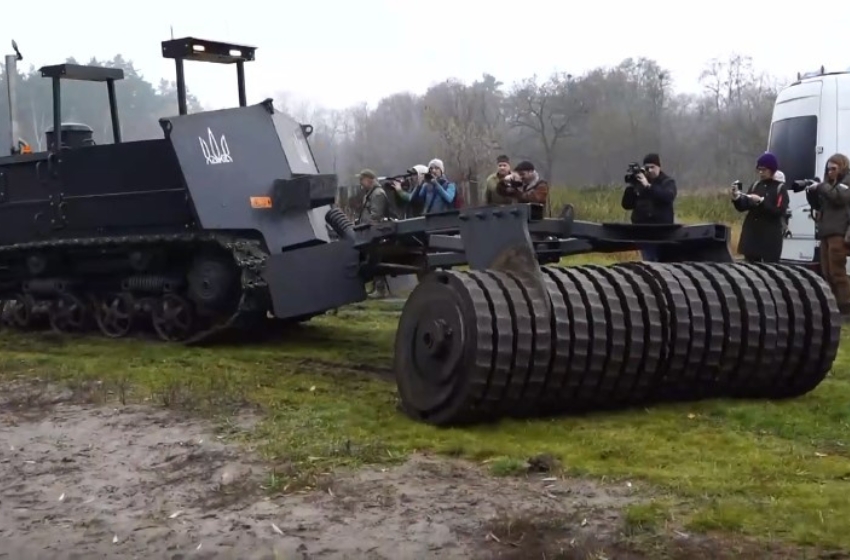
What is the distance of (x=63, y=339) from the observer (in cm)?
1052

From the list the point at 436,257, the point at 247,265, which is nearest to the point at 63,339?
the point at 247,265

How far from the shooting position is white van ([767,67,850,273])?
11.4 m

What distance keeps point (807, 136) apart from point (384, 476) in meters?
7.91

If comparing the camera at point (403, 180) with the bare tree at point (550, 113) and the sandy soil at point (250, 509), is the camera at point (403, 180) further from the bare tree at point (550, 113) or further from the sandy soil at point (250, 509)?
the bare tree at point (550, 113)

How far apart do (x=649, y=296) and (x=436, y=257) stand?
5.03ft

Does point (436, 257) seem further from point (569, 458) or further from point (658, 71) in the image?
point (658, 71)

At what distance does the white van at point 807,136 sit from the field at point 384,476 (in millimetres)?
4310

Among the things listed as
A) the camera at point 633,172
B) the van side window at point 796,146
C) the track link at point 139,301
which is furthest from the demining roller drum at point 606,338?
the van side window at point 796,146

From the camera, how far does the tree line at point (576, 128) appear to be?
997 inches

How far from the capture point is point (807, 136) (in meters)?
11.7

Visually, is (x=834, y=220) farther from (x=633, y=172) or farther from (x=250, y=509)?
(x=250, y=509)

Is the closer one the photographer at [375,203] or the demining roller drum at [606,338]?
the demining roller drum at [606,338]

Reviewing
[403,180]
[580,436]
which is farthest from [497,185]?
[580,436]

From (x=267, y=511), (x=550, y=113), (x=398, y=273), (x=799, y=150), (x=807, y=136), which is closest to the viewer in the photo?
(x=267, y=511)
